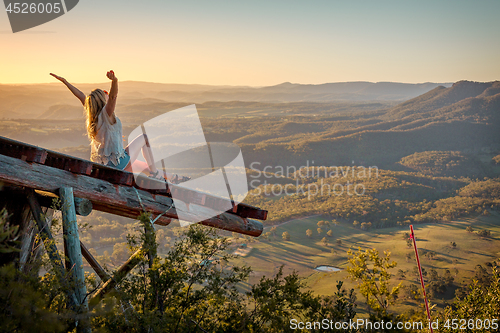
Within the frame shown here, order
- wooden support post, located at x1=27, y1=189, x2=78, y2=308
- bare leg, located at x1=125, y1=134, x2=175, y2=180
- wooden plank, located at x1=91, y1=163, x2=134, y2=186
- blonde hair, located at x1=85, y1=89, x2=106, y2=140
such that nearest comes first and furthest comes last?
1. wooden support post, located at x1=27, y1=189, x2=78, y2=308
2. wooden plank, located at x1=91, y1=163, x2=134, y2=186
3. blonde hair, located at x1=85, y1=89, x2=106, y2=140
4. bare leg, located at x1=125, y1=134, x2=175, y2=180

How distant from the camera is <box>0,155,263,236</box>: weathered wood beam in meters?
2.72

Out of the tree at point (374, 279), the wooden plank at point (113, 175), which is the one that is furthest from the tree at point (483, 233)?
the wooden plank at point (113, 175)

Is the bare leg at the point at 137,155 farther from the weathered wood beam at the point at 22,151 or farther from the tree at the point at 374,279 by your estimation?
the tree at the point at 374,279

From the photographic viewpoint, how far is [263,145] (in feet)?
414

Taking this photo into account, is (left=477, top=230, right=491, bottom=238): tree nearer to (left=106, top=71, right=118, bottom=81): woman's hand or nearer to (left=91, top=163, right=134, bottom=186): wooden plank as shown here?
(left=91, top=163, right=134, bottom=186): wooden plank

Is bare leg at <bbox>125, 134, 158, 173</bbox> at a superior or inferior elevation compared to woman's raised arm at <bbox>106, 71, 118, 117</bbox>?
inferior

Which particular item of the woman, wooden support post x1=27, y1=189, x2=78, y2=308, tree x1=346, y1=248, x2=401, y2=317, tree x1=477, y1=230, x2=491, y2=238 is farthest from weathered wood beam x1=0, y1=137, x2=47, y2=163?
tree x1=477, y1=230, x2=491, y2=238

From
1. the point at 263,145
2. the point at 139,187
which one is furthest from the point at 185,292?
the point at 263,145

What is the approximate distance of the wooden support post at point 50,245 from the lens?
2.63 metres

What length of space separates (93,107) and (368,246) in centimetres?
6977

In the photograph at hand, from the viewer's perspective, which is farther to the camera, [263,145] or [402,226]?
[263,145]

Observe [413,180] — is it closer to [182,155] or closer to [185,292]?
[182,155]

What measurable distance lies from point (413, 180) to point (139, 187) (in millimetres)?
123576

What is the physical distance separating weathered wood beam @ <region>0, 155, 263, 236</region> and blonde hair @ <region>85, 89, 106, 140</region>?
39.0 inches
